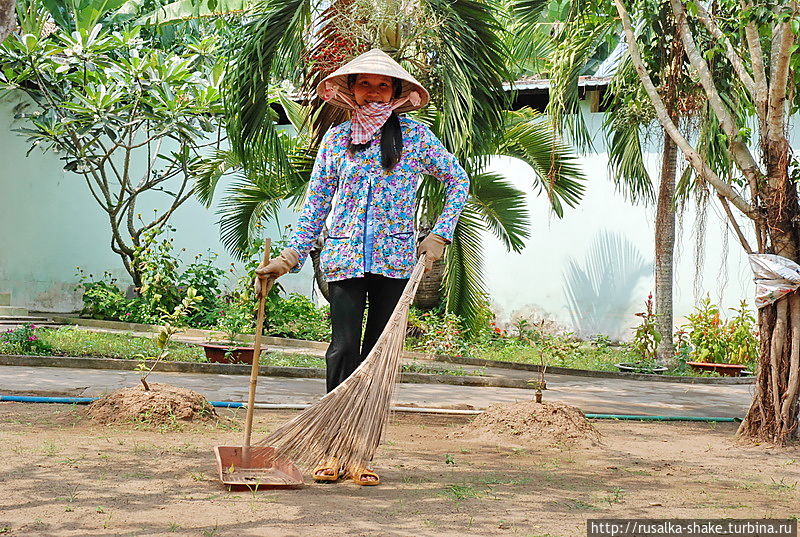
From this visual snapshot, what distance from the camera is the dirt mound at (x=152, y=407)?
16.1 ft

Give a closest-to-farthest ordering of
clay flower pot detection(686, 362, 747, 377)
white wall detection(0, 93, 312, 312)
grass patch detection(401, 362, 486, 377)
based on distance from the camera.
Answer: grass patch detection(401, 362, 486, 377) → clay flower pot detection(686, 362, 747, 377) → white wall detection(0, 93, 312, 312)

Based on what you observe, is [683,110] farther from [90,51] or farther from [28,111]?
[28,111]

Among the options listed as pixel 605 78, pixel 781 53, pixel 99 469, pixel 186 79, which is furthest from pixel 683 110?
pixel 186 79

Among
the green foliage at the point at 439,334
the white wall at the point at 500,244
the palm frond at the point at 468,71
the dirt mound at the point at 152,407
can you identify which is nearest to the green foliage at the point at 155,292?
the white wall at the point at 500,244

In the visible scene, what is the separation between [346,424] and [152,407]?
1.76 meters

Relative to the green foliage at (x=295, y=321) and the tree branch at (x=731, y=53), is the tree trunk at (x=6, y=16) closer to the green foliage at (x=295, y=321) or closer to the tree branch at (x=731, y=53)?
the tree branch at (x=731, y=53)

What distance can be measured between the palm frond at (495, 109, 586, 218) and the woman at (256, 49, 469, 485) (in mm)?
7201

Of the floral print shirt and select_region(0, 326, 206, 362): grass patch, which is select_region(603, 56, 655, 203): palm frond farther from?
the floral print shirt

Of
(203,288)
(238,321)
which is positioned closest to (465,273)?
(238,321)

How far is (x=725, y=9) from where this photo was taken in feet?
19.5

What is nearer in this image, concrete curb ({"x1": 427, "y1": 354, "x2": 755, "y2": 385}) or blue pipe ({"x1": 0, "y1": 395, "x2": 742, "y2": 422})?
blue pipe ({"x1": 0, "y1": 395, "x2": 742, "y2": 422})

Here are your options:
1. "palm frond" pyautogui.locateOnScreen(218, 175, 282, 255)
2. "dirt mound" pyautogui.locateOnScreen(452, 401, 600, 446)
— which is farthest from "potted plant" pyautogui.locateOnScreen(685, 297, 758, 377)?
"dirt mound" pyautogui.locateOnScreen(452, 401, 600, 446)

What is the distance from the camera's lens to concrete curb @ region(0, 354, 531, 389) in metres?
8.10

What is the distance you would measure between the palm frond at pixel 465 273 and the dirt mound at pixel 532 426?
6.52 m
